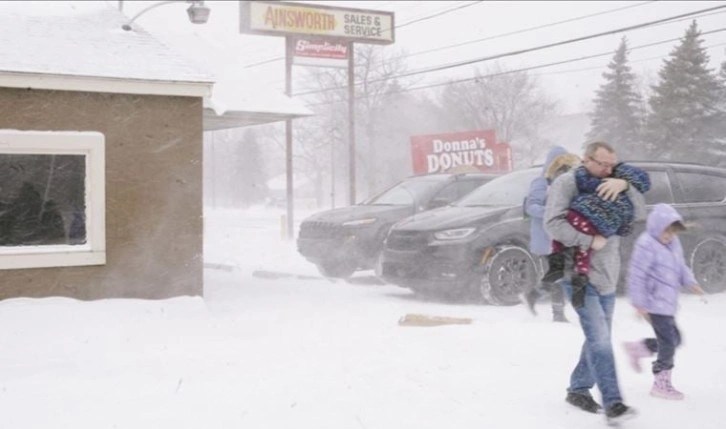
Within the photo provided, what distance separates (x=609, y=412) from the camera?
463 centimetres

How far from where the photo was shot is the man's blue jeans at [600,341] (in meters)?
4.67

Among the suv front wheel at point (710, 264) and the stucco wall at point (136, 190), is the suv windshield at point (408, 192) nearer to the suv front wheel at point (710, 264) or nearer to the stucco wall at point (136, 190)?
the suv front wheel at point (710, 264)

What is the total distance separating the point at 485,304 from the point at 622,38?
27824 mm

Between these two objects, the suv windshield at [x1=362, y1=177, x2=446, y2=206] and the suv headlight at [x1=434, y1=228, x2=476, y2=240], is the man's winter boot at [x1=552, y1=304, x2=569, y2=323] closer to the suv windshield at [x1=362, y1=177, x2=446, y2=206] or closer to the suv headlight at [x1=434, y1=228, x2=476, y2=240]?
the suv headlight at [x1=434, y1=228, x2=476, y2=240]

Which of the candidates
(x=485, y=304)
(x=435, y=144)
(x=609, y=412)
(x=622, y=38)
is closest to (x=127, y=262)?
(x=485, y=304)

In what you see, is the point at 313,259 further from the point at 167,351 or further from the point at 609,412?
the point at 609,412

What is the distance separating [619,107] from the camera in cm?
3375

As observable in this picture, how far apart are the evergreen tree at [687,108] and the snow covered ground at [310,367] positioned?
9.05m

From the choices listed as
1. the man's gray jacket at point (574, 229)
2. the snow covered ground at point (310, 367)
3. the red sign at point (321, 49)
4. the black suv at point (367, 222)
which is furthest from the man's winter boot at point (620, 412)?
the red sign at point (321, 49)

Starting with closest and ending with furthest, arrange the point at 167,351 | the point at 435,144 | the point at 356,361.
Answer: the point at 356,361, the point at 167,351, the point at 435,144

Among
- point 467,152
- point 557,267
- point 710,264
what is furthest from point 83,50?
point 467,152

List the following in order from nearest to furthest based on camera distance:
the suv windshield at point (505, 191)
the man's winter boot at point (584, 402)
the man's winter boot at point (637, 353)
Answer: the man's winter boot at point (584, 402), the man's winter boot at point (637, 353), the suv windshield at point (505, 191)

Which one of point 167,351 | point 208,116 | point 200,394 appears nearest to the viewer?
point 200,394

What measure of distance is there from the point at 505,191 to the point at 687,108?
471 inches
